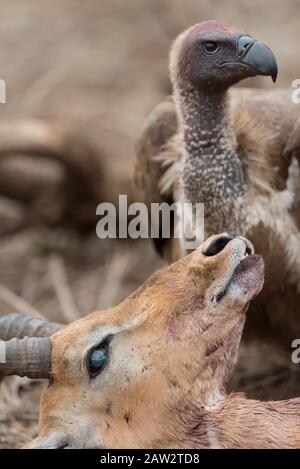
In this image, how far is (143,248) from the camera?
7027 millimetres

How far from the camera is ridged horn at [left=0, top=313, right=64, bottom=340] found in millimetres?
4012

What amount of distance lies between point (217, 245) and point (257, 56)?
97cm

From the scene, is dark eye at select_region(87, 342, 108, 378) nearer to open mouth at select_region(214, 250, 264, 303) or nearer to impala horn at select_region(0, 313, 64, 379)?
impala horn at select_region(0, 313, 64, 379)

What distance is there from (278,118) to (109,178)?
6.25 ft

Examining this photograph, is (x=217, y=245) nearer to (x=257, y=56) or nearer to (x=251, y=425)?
(x=251, y=425)

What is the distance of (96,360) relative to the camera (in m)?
3.73

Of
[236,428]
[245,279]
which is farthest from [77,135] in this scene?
[236,428]

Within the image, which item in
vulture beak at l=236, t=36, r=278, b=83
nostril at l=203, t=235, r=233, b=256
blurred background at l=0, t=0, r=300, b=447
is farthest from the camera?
blurred background at l=0, t=0, r=300, b=447

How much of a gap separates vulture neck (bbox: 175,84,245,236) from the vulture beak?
0.29 meters

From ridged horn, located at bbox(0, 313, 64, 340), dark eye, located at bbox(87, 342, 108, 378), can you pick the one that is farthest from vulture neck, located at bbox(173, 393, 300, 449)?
ridged horn, located at bbox(0, 313, 64, 340)

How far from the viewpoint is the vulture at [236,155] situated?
4.62 m

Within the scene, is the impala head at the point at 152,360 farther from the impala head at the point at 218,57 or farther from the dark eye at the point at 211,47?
the dark eye at the point at 211,47

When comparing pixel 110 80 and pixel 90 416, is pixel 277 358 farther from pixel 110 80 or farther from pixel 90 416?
pixel 110 80

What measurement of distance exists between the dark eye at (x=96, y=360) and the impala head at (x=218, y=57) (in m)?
1.37
